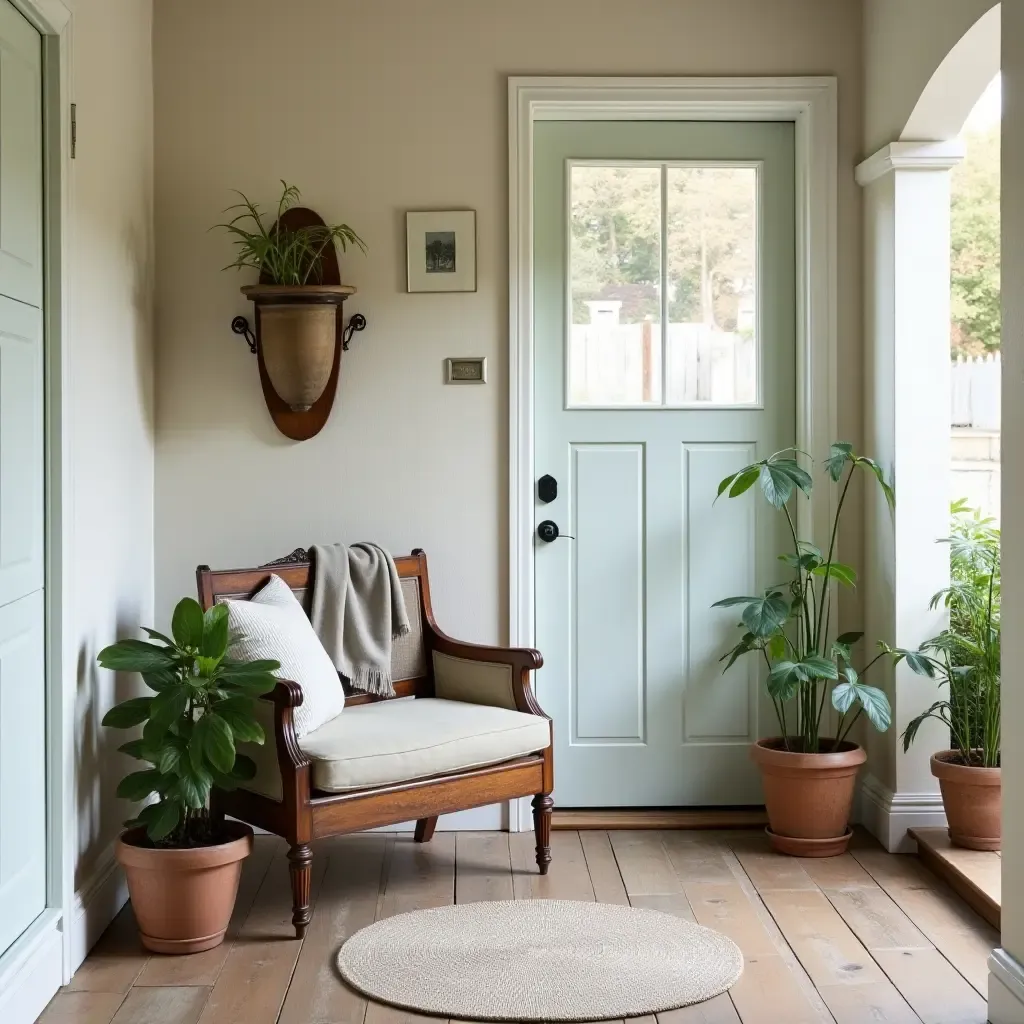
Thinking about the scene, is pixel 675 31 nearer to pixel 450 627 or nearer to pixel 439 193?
pixel 439 193

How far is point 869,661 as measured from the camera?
3.80 metres

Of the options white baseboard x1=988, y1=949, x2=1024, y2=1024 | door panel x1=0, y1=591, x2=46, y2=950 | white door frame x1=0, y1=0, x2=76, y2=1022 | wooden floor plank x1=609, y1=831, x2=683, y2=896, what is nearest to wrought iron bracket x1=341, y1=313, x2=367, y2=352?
white door frame x1=0, y1=0, x2=76, y2=1022

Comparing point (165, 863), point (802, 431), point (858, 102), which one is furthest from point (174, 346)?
point (858, 102)

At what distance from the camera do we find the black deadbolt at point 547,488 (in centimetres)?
384

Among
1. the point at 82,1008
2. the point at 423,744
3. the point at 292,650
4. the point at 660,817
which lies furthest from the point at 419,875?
the point at 82,1008

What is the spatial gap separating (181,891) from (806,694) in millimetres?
1832

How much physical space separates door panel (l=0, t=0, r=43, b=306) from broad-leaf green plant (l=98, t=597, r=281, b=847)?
82cm

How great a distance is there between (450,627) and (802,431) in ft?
4.09

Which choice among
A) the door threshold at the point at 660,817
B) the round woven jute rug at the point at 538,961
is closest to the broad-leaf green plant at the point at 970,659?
the door threshold at the point at 660,817

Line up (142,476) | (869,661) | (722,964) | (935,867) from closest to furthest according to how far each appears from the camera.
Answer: (722,964), (935,867), (142,476), (869,661)

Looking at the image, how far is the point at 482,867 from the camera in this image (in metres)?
3.43

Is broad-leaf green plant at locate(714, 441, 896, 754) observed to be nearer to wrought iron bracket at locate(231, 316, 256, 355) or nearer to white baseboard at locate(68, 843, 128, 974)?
wrought iron bracket at locate(231, 316, 256, 355)

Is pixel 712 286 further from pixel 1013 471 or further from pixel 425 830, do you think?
pixel 425 830

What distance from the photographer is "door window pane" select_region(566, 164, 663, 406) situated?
152 inches
